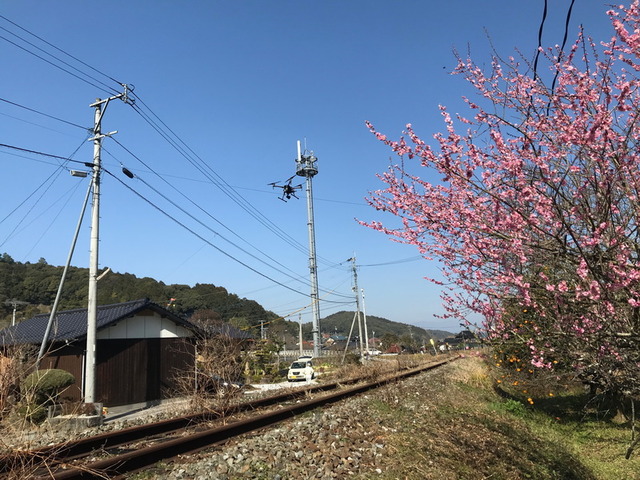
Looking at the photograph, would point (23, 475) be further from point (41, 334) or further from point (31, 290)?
point (31, 290)

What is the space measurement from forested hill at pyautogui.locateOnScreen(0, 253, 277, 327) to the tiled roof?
155ft

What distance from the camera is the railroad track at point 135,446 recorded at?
5.33 metres

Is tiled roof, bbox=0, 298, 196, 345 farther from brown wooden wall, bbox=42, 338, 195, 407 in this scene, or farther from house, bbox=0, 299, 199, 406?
brown wooden wall, bbox=42, 338, 195, 407

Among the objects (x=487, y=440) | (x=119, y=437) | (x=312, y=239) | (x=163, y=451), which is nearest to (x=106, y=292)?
(x=312, y=239)

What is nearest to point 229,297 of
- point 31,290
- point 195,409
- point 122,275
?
point 122,275

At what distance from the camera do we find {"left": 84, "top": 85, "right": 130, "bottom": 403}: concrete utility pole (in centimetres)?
1424

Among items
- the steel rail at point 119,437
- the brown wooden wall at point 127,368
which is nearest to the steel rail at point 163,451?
the steel rail at point 119,437

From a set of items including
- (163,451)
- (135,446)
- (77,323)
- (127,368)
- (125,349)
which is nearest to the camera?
(163,451)

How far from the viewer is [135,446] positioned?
820cm

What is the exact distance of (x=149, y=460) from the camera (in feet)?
22.3

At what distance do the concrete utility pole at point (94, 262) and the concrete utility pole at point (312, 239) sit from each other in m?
29.9

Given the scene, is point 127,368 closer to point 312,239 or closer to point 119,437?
point 119,437

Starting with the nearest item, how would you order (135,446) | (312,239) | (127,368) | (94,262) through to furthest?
(135,446), (94,262), (127,368), (312,239)

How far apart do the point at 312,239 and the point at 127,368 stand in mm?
28737
